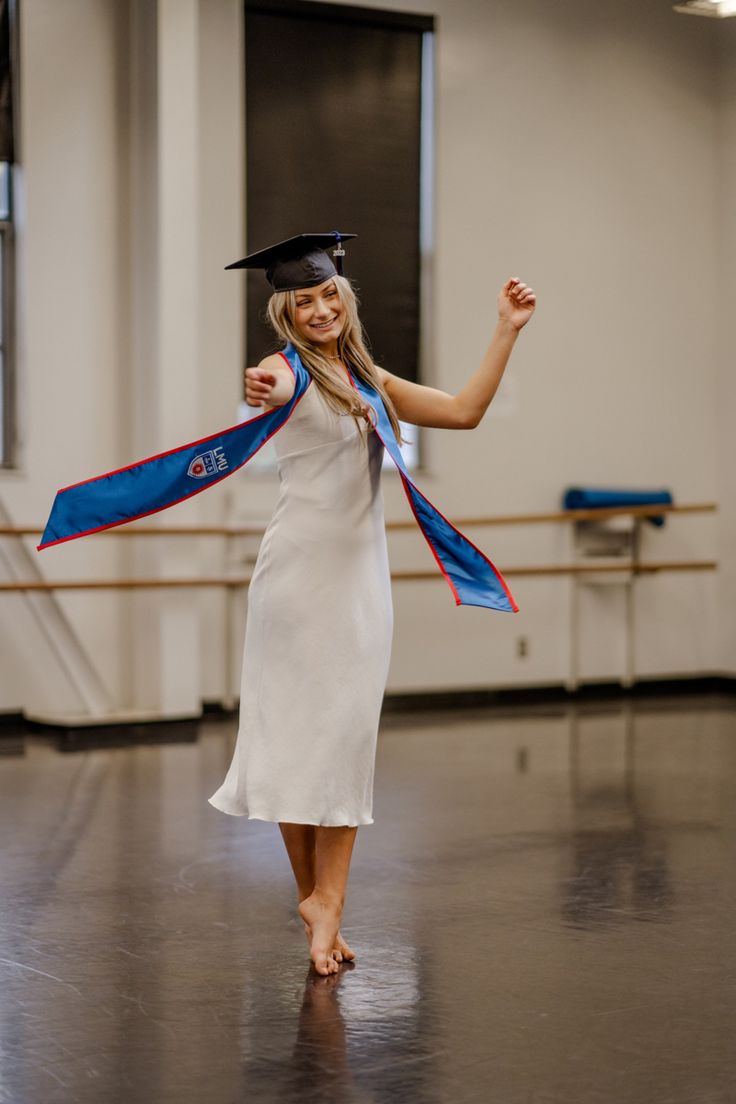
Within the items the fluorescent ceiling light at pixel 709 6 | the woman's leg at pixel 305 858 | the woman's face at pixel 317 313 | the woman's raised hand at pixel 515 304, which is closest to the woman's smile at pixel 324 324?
the woman's face at pixel 317 313

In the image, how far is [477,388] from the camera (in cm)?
311

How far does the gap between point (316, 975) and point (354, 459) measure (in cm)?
Answer: 106

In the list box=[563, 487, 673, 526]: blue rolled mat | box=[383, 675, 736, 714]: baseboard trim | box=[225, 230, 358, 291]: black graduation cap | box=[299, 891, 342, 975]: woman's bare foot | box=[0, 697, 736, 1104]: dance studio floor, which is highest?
box=[225, 230, 358, 291]: black graduation cap

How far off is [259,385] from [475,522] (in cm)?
536

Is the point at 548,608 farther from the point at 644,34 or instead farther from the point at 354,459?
the point at 354,459

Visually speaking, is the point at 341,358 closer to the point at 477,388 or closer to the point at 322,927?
the point at 477,388

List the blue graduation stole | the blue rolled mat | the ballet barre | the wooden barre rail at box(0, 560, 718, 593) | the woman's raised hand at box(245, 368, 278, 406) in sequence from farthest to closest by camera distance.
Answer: the blue rolled mat → the ballet barre → the wooden barre rail at box(0, 560, 718, 593) → the blue graduation stole → the woman's raised hand at box(245, 368, 278, 406)

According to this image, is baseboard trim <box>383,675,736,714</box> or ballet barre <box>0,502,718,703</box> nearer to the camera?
ballet barre <box>0,502,718,703</box>

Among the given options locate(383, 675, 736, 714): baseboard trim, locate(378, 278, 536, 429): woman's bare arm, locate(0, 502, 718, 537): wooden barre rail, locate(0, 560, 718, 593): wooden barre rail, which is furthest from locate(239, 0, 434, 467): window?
locate(378, 278, 536, 429): woman's bare arm

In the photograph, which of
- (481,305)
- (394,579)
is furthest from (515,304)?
(481,305)

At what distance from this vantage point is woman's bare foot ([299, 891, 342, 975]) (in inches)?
122

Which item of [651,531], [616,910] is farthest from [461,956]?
[651,531]

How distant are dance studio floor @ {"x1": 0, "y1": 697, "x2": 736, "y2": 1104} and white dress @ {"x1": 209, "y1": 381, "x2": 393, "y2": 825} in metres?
0.38

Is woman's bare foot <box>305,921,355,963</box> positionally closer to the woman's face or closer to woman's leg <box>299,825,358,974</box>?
woman's leg <box>299,825,358,974</box>
